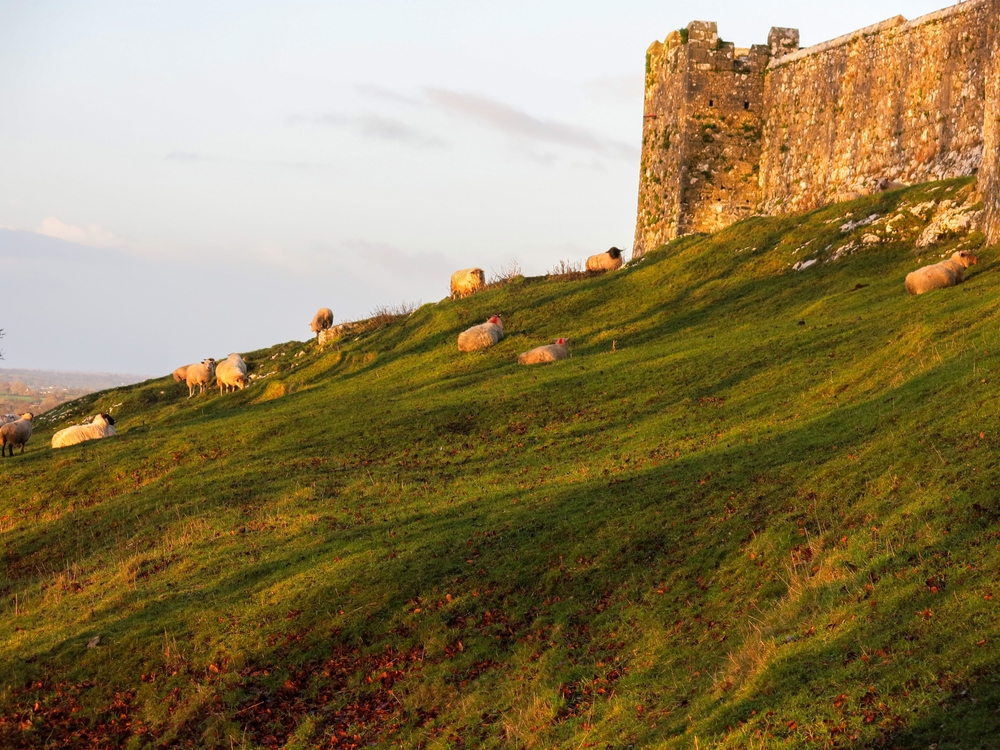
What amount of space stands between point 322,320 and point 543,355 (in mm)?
24490

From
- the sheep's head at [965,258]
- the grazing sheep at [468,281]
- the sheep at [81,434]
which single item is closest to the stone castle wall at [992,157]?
the sheep's head at [965,258]

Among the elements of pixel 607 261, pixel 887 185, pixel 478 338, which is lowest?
pixel 478 338

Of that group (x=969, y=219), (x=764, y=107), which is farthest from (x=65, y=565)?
(x=764, y=107)

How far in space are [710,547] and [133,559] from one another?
11.6 meters

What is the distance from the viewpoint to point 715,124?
166 ft

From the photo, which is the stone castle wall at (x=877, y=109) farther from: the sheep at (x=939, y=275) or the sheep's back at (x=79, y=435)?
the sheep's back at (x=79, y=435)

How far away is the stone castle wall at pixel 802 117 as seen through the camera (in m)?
39.7

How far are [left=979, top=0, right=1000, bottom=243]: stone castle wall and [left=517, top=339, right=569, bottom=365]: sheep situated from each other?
1299cm

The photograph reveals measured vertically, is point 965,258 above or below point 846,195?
below

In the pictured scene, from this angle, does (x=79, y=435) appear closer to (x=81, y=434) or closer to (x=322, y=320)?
(x=81, y=434)

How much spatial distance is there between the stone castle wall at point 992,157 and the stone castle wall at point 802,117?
4.96 meters

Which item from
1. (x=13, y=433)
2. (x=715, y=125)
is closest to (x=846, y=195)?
(x=715, y=125)

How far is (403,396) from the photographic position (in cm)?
3447

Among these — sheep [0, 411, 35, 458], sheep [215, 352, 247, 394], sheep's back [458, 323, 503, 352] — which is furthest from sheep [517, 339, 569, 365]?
sheep [0, 411, 35, 458]
